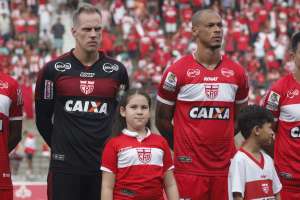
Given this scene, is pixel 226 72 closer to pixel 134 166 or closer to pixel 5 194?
pixel 134 166

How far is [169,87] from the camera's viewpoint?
8.55m

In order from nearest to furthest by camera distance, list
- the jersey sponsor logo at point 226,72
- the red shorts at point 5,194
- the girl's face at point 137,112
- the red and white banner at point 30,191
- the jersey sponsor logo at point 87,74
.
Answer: the girl's face at point 137,112, the red shorts at point 5,194, the jersey sponsor logo at point 87,74, the jersey sponsor logo at point 226,72, the red and white banner at point 30,191

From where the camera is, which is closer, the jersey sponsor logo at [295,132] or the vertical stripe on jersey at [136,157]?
the vertical stripe on jersey at [136,157]

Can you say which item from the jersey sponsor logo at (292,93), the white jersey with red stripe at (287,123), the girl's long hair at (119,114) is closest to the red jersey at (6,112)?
the girl's long hair at (119,114)

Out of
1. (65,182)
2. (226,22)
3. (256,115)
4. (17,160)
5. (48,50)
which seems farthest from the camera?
(226,22)

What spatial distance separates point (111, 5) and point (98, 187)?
23846mm

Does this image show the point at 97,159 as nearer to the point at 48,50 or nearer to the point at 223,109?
the point at 223,109

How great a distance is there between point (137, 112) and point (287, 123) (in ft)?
5.55

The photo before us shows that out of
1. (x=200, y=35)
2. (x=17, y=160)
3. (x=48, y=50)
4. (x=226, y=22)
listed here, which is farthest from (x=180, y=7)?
(x=200, y=35)

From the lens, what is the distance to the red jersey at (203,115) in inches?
331

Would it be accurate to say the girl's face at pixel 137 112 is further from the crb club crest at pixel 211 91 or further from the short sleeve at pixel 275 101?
the short sleeve at pixel 275 101

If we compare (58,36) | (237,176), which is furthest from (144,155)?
(58,36)

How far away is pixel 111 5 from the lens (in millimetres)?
31844

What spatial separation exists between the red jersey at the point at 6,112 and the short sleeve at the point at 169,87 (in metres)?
1.23
